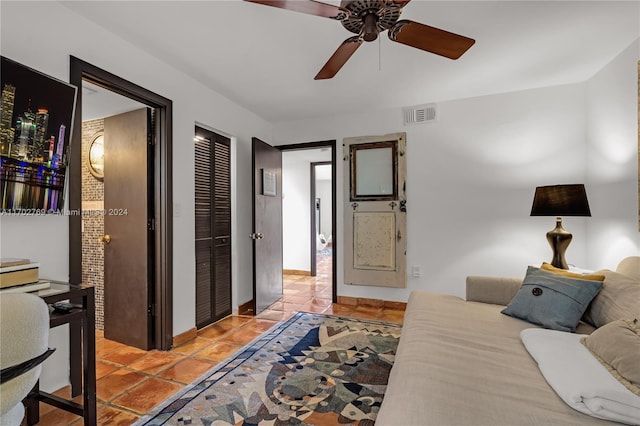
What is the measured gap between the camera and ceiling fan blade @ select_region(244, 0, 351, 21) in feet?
4.60

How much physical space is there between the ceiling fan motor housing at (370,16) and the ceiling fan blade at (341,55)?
0.09 metres

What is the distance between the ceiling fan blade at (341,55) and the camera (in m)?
1.73

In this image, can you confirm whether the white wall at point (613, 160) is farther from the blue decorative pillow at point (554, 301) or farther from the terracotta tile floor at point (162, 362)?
the terracotta tile floor at point (162, 362)

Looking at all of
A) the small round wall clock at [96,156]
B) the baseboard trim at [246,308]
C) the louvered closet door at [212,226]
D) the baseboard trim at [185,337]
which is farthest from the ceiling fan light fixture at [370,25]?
the baseboard trim at [246,308]

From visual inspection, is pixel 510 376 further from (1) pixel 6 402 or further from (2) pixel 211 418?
(1) pixel 6 402

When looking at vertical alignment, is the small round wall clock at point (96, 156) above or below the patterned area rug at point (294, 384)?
above

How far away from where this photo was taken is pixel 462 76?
2.99 metres

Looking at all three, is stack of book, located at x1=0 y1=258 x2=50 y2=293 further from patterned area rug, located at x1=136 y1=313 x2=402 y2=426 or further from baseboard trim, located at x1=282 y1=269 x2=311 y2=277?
baseboard trim, located at x1=282 y1=269 x2=311 y2=277

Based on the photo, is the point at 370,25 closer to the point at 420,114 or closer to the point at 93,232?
the point at 420,114

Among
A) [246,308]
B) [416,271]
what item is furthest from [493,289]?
[246,308]

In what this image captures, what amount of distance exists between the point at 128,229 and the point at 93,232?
0.79 m

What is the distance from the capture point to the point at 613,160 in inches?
105

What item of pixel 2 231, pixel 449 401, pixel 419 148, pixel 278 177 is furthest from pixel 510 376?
pixel 278 177

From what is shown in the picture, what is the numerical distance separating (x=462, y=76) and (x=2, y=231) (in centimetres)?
358
